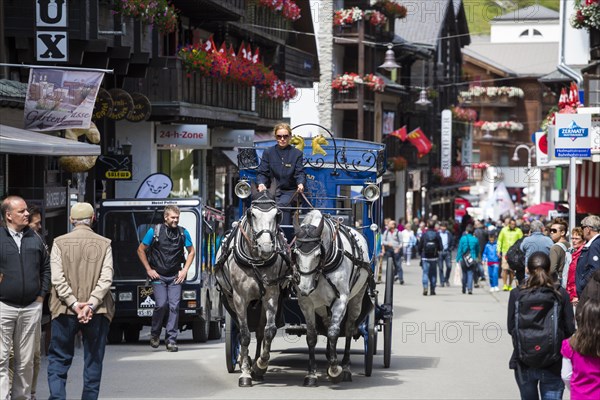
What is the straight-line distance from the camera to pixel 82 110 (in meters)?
20.1

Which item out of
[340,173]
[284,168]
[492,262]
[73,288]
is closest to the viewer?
[73,288]

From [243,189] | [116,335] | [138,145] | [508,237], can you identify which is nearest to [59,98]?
[116,335]

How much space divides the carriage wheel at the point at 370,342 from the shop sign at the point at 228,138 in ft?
80.6

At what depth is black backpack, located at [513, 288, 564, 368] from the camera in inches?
396

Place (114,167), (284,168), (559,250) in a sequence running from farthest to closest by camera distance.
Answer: (114,167)
(559,250)
(284,168)

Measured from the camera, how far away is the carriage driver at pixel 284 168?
1502 centimetres

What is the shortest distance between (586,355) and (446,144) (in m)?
66.3

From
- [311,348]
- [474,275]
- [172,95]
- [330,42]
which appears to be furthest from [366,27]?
[311,348]

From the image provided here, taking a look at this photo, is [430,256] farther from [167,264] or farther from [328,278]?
[328,278]

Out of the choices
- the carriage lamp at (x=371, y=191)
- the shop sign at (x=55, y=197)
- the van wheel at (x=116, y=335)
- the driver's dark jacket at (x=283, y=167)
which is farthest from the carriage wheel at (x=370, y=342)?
the shop sign at (x=55, y=197)

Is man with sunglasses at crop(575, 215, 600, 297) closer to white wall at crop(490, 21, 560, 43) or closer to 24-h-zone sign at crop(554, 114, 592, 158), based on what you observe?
24-h-zone sign at crop(554, 114, 592, 158)

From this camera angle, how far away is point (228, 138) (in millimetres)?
39844

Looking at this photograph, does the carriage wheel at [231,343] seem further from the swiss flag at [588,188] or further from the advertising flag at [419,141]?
the advertising flag at [419,141]

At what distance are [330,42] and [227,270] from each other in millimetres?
44365
